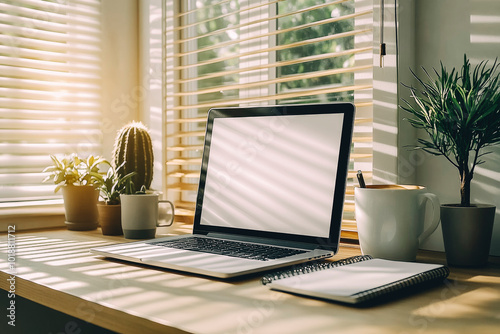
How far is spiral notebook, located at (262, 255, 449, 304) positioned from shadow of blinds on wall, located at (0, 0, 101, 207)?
1073 mm

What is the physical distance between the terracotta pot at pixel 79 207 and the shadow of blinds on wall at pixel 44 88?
0.18 metres

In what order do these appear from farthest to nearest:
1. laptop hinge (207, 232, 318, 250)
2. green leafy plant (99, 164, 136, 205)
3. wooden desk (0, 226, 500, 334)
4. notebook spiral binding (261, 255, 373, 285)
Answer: green leafy plant (99, 164, 136, 205), laptop hinge (207, 232, 318, 250), notebook spiral binding (261, 255, 373, 285), wooden desk (0, 226, 500, 334)

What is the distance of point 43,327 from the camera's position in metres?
1.35

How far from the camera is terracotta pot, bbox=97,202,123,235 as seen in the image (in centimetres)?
130

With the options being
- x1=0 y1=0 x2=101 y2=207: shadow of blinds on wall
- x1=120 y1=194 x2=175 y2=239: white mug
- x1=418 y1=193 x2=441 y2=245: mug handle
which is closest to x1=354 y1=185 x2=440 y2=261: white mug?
x1=418 y1=193 x2=441 y2=245: mug handle

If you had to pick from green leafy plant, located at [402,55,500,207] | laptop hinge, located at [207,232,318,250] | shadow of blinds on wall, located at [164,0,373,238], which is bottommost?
laptop hinge, located at [207,232,318,250]

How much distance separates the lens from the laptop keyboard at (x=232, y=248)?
2.97 ft

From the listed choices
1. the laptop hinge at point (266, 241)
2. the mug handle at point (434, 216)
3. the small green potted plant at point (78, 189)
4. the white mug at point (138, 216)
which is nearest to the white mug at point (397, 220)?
the mug handle at point (434, 216)

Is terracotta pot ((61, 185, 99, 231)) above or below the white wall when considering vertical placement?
below

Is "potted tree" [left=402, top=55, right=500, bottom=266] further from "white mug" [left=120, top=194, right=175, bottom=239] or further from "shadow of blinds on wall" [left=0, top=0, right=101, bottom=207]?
"shadow of blinds on wall" [left=0, top=0, right=101, bottom=207]

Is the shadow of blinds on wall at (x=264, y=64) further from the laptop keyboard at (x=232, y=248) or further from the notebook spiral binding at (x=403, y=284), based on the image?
the notebook spiral binding at (x=403, y=284)

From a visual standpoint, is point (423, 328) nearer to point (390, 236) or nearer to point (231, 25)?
point (390, 236)

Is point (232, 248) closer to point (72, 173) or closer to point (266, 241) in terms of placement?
point (266, 241)

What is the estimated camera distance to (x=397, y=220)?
0.89 metres
